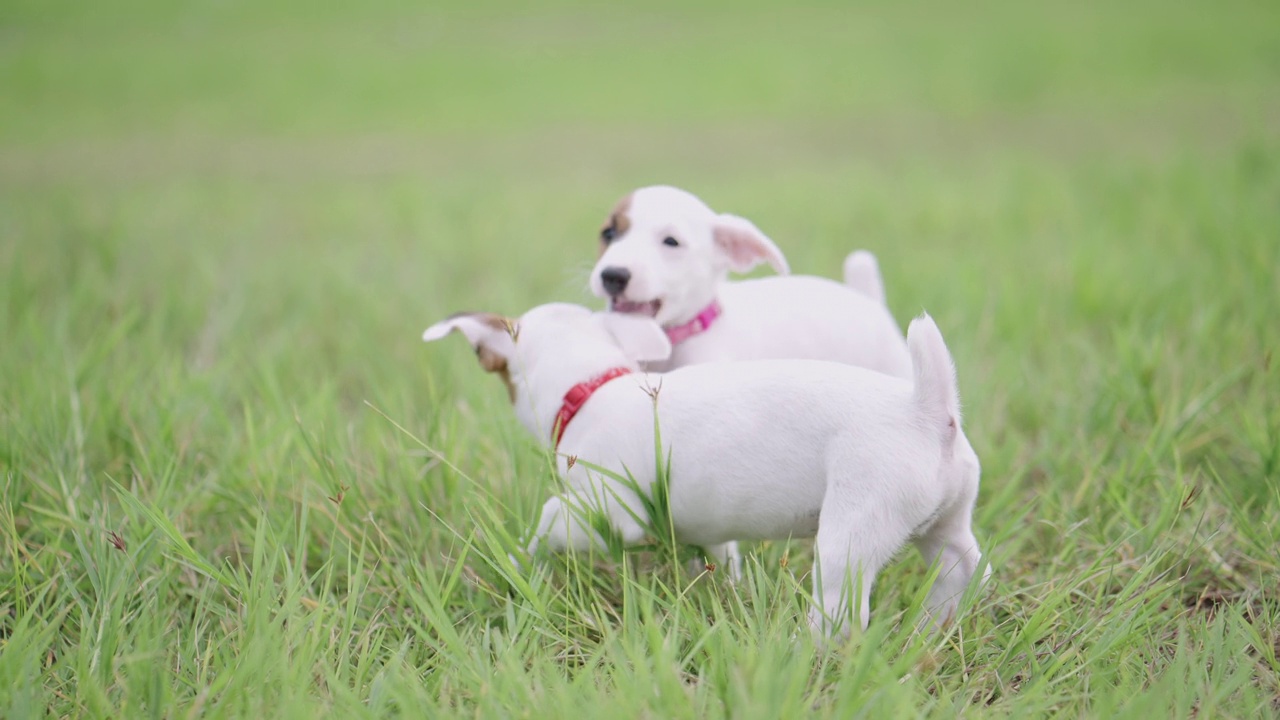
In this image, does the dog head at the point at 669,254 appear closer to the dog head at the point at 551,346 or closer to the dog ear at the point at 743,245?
the dog ear at the point at 743,245

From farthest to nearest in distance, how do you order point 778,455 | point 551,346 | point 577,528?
point 551,346 < point 577,528 < point 778,455

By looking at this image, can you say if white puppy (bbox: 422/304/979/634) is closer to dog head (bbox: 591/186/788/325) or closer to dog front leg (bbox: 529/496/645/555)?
dog front leg (bbox: 529/496/645/555)

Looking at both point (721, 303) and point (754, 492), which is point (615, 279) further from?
point (754, 492)

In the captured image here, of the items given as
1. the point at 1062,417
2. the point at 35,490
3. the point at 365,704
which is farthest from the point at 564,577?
the point at 1062,417

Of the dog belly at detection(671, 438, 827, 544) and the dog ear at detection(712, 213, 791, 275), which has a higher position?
the dog ear at detection(712, 213, 791, 275)

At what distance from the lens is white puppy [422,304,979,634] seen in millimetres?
1936

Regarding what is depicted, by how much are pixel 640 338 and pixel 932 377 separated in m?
0.82

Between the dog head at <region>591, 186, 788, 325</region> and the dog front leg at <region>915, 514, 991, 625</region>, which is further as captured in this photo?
the dog head at <region>591, 186, 788, 325</region>

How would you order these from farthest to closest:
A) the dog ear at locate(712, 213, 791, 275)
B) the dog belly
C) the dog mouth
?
1. the dog ear at locate(712, 213, 791, 275)
2. the dog mouth
3. the dog belly

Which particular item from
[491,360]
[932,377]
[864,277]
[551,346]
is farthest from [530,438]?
[932,377]

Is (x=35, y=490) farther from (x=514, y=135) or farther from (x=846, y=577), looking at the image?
(x=514, y=135)

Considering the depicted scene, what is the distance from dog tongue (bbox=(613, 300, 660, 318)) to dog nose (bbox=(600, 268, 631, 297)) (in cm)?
6

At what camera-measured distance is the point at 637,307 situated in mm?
2949

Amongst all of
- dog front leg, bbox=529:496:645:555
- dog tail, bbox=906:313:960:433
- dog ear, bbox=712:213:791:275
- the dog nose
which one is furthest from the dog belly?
dog ear, bbox=712:213:791:275
